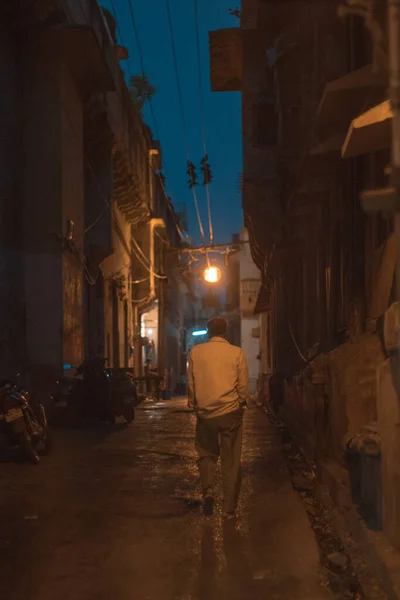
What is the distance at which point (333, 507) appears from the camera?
23.3ft

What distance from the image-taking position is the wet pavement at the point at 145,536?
4.84 meters

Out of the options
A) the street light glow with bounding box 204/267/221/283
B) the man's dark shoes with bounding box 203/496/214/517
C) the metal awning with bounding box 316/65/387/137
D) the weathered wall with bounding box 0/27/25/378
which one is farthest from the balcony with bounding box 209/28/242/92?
the man's dark shoes with bounding box 203/496/214/517

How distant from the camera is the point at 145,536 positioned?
6141 millimetres

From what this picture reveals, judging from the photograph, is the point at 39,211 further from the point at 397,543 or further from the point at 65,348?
the point at 397,543

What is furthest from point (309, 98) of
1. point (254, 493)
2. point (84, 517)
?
point (84, 517)

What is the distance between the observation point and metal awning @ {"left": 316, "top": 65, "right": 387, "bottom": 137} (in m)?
8.90

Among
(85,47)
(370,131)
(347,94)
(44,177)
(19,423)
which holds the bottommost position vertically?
(19,423)

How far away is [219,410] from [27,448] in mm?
4016

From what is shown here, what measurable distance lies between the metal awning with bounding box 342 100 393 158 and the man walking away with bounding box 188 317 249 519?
2264mm

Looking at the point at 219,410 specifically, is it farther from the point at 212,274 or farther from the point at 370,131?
the point at 212,274

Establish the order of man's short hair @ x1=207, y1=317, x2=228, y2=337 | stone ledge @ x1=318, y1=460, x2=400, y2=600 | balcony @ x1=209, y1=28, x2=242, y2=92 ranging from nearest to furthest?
stone ledge @ x1=318, y1=460, x2=400, y2=600, man's short hair @ x1=207, y1=317, x2=228, y2=337, balcony @ x1=209, y1=28, x2=242, y2=92

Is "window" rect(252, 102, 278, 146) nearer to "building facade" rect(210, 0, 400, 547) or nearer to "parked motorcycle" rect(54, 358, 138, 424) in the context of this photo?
"building facade" rect(210, 0, 400, 547)

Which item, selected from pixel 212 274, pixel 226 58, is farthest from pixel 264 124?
pixel 212 274

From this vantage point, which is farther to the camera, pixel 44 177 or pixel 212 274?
pixel 212 274
